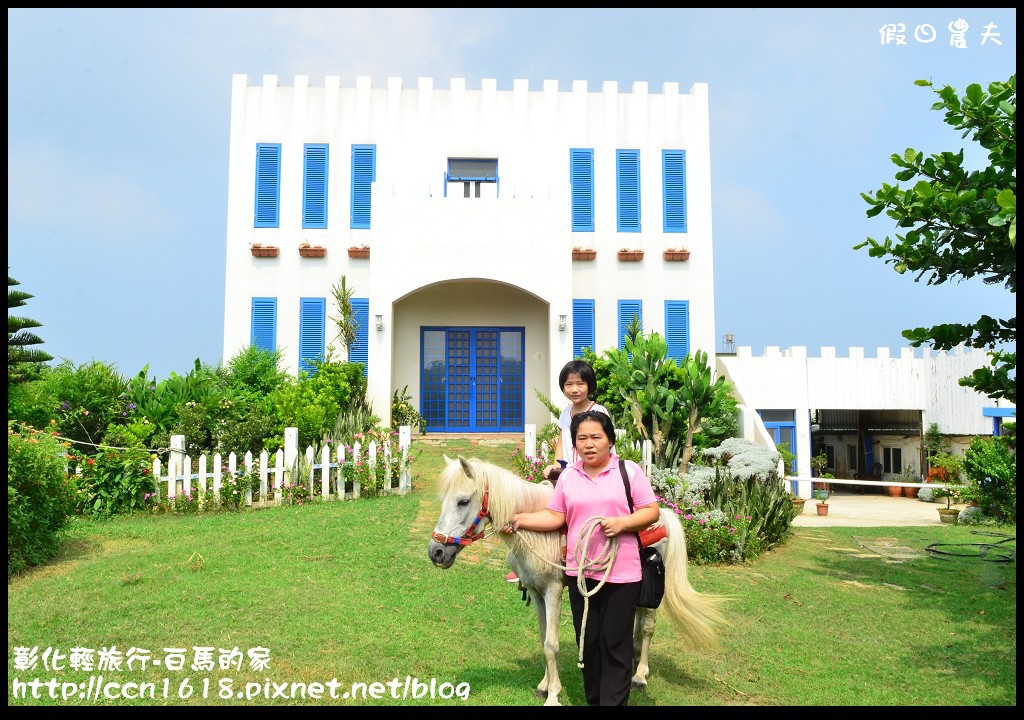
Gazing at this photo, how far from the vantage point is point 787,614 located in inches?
226

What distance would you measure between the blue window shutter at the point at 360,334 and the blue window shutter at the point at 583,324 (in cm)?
489

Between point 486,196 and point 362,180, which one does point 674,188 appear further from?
point 362,180

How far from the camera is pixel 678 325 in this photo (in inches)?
628

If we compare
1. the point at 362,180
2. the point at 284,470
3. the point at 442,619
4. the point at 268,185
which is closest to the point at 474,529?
the point at 442,619

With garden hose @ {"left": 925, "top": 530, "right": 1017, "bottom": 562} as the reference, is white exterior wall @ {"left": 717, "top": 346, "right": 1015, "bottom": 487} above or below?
above

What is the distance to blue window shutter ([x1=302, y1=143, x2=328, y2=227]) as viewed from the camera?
15727mm

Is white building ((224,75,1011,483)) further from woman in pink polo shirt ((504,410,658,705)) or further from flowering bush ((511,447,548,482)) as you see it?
woman in pink polo shirt ((504,410,658,705))

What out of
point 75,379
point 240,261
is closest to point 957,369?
point 240,261

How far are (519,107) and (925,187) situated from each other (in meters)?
12.5

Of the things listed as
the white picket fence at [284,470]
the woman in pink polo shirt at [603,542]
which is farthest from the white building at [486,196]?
the woman in pink polo shirt at [603,542]

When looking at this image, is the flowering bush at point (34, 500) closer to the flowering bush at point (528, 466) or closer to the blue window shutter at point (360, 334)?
the flowering bush at point (528, 466)

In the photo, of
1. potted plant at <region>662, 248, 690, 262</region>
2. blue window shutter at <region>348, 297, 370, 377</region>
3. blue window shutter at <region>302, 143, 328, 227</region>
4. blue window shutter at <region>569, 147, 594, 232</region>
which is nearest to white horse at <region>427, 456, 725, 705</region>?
blue window shutter at <region>348, 297, 370, 377</region>

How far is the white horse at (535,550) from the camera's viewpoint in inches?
137

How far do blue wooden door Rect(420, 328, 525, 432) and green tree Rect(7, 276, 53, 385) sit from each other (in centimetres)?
727
